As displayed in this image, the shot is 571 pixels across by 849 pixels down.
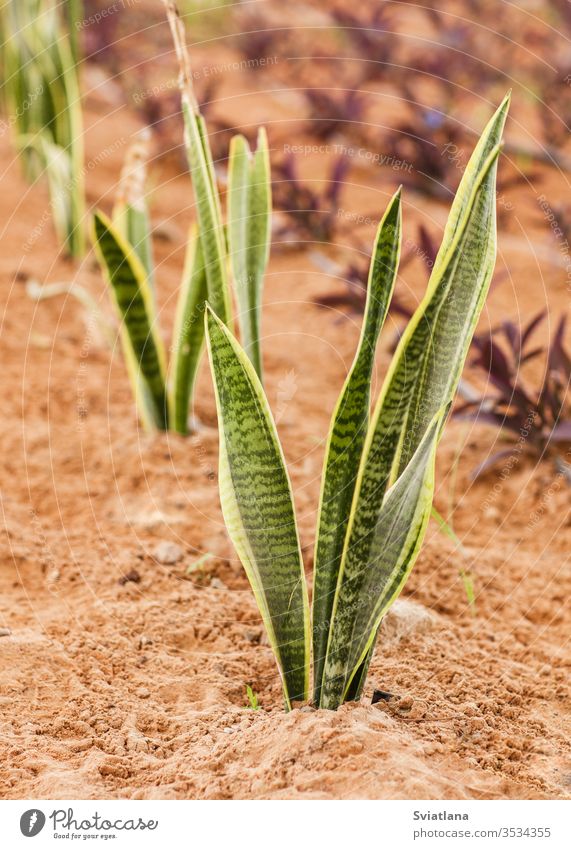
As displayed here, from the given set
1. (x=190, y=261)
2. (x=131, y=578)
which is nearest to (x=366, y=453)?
(x=131, y=578)

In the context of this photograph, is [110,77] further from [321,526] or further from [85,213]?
[321,526]

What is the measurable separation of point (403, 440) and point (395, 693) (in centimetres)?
48

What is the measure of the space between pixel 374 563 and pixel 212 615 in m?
0.61

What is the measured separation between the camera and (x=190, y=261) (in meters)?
2.54

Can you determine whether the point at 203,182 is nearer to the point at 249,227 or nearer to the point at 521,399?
the point at 249,227

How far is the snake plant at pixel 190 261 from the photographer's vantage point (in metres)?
1.83

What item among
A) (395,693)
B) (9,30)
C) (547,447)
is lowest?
(395,693)

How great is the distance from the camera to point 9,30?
398 cm

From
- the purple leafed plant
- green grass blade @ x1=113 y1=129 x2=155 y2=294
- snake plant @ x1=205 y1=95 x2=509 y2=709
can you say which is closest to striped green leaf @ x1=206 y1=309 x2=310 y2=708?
snake plant @ x1=205 y1=95 x2=509 y2=709

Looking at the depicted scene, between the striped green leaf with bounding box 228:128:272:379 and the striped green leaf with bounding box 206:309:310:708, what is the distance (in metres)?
0.72

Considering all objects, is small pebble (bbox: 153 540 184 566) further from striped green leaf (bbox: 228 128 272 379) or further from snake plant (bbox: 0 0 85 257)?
snake plant (bbox: 0 0 85 257)

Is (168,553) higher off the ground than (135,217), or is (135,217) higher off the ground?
(135,217)

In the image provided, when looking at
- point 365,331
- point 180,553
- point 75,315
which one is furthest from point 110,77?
point 365,331

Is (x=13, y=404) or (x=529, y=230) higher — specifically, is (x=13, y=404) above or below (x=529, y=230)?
below
